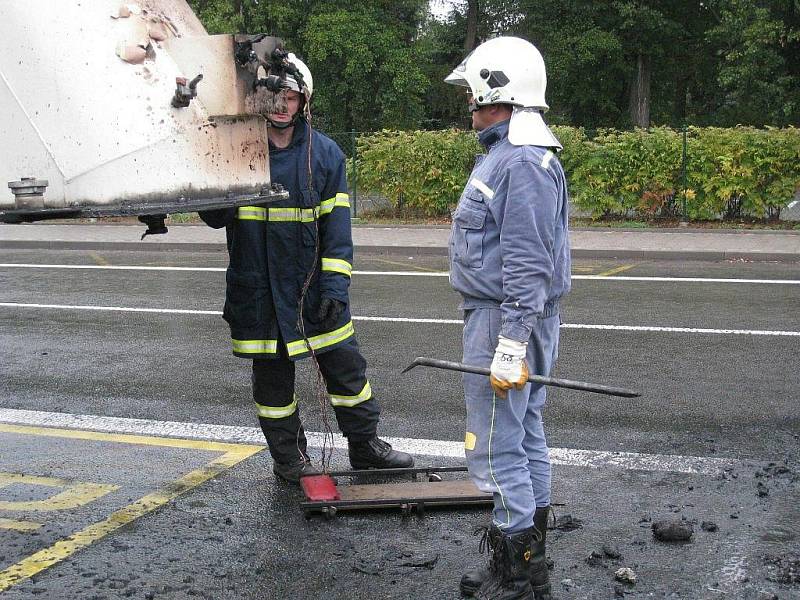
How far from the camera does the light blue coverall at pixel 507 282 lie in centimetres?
344

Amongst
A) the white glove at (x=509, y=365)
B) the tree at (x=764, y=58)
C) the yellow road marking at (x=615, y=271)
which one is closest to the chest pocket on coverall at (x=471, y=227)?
the white glove at (x=509, y=365)

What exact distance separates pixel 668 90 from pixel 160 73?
120ft

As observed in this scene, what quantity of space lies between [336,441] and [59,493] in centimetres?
143

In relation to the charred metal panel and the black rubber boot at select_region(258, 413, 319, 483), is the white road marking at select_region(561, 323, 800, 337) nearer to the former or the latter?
the black rubber boot at select_region(258, 413, 319, 483)

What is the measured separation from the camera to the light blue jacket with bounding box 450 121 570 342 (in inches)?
135

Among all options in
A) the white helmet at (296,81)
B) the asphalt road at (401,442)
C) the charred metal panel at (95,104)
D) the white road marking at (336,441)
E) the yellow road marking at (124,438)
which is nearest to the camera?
the charred metal panel at (95,104)

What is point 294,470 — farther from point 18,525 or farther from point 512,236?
point 512,236

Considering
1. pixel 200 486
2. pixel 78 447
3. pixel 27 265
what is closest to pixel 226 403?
pixel 78 447

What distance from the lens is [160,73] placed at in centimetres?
366

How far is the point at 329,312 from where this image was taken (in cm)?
464

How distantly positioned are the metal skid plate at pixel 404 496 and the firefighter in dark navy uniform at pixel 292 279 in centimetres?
34

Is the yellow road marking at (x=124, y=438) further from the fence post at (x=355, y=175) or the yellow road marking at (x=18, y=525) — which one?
the fence post at (x=355, y=175)

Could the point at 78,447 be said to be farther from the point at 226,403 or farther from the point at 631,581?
the point at 631,581

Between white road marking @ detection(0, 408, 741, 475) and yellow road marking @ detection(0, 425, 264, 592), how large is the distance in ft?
0.31
